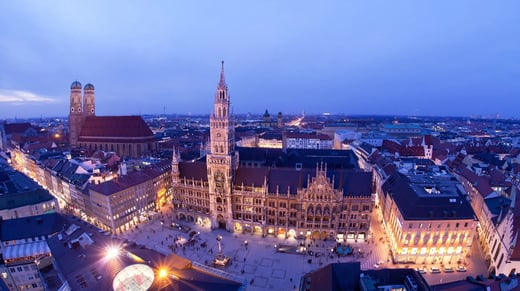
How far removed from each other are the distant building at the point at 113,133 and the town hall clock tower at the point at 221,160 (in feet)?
294

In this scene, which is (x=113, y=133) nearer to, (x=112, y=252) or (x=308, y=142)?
(x=112, y=252)

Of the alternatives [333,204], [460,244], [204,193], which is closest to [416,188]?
[460,244]

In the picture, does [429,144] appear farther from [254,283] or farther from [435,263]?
[254,283]

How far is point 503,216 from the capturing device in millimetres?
57750

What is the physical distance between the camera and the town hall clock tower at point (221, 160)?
225ft

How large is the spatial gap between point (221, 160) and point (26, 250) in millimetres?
42400

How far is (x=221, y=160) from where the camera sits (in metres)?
70.1

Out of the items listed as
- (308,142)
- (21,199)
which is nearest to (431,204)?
(21,199)

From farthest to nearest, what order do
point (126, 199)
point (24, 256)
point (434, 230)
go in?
point (126, 199)
point (434, 230)
point (24, 256)

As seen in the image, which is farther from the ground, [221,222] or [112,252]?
[112,252]

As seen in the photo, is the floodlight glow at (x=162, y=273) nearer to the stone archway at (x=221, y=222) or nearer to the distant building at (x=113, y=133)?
the stone archway at (x=221, y=222)

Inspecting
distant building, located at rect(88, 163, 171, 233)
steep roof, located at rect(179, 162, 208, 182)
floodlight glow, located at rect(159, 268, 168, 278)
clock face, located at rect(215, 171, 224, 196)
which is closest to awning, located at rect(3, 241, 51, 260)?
distant building, located at rect(88, 163, 171, 233)

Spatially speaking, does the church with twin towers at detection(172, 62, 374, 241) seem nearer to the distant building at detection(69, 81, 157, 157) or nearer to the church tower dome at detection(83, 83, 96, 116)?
the distant building at detection(69, 81, 157, 157)

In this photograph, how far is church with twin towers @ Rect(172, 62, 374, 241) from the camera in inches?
2618
